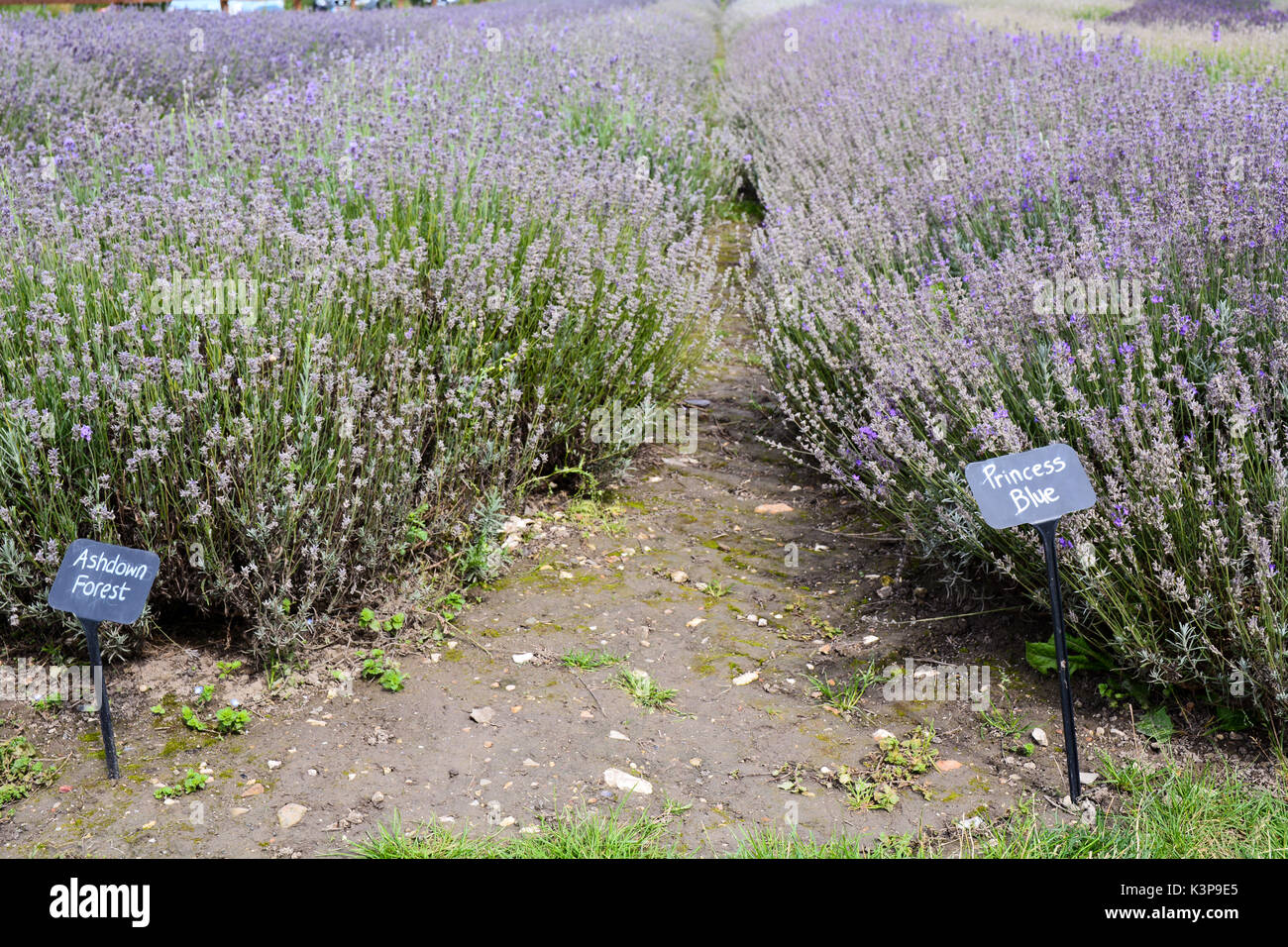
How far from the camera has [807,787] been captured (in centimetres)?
224

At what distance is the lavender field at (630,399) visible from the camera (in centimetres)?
241

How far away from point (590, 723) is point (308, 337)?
4.05ft

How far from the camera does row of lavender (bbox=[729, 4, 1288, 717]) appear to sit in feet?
7.61

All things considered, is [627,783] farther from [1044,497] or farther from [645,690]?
[1044,497]

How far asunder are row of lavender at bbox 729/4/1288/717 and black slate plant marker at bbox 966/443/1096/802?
19cm

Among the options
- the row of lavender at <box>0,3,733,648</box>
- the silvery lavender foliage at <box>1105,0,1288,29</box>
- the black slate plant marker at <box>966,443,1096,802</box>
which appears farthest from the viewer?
the silvery lavender foliage at <box>1105,0,1288,29</box>

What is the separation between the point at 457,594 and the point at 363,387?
0.67 metres

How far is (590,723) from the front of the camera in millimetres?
2461

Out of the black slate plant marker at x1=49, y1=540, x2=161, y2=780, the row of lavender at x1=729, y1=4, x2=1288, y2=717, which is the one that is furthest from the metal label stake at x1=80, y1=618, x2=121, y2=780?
the row of lavender at x1=729, y1=4, x2=1288, y2=717

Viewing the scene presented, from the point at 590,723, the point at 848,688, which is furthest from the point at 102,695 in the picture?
the point at 848,688

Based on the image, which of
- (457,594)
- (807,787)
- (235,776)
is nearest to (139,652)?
(235,776)

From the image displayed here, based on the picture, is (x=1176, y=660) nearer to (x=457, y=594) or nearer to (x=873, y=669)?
(x=873, y=669)

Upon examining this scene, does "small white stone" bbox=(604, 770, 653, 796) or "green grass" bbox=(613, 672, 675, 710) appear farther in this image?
"green grass" bbox=(613, 672, 675, 710)

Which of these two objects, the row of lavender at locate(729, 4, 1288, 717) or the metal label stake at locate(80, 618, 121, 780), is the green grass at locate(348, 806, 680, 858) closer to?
the metal label stake at locate(80, 618, 121, 780)
